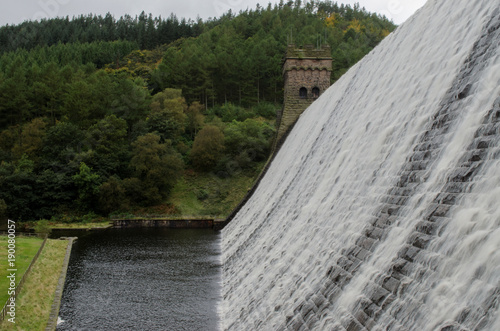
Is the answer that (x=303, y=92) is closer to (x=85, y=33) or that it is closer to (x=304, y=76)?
(x=304, y=76)

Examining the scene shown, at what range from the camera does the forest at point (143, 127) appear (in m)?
41.3

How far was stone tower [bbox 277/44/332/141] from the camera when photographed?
120 feet

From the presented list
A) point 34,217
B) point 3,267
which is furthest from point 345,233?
point 34,217

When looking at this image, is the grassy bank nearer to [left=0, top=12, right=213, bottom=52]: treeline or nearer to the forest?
the forest

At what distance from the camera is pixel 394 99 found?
10.4 m

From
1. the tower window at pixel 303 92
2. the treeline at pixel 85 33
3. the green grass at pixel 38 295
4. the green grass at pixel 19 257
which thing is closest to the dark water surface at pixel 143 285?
the green grass at pixel 38 295

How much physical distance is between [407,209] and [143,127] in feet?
146

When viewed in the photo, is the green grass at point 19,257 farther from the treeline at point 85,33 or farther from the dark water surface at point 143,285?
the treeline at point 85,33

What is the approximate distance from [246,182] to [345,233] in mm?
35287

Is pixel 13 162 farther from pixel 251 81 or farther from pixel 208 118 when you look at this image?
pixel 251 81

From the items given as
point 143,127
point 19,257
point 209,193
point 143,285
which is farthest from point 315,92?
point 19,257

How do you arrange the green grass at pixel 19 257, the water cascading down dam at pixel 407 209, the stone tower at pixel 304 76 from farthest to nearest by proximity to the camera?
the stone tower at pixel 304 76 → the green grass at pixel 19 257 → the water cascading down dam at pixel 407 209

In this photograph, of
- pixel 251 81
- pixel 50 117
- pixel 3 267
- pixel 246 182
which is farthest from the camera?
pixel 251 81

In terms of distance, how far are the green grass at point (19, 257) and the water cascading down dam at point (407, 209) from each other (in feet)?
24.8
